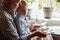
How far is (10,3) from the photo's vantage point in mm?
1592

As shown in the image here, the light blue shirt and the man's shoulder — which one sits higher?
the man's shoulder

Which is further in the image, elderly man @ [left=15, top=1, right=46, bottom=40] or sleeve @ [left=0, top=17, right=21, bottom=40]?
elderly man @ [left=15, top=1, right=46, bottom=40]

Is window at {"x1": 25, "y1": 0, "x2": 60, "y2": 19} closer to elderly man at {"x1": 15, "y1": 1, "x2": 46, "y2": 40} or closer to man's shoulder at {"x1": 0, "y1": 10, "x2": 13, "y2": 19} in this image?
elderly man at {"x1": 15, "y1": 1, "x2": 46, "y2": 40}

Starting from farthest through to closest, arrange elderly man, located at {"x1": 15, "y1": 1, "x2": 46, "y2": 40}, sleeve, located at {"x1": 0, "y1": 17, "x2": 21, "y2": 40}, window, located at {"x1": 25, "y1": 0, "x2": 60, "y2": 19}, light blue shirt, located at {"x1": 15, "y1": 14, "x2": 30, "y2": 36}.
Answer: window, located at {"x1": 25, "y1": 0, "x2": 60, "y2": 19}
light blue shirt, located at {"x1": 15, "y1": 14, "x2": 30, "y2": 36}
elderly man, located at {"x1": 15, "y1": 1, "x2": 46, "y2": 40}
sleeve, located at {"x1": 0, "y1": 17, "x2": 21, "y2": 40}

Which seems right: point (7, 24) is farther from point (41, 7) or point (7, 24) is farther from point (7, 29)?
point (41, 7)

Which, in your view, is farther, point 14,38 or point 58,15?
point 58,15

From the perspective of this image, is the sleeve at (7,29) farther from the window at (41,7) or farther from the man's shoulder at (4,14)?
the window at (41,7)

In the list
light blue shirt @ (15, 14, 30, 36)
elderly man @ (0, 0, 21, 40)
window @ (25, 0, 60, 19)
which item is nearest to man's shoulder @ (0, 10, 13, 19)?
elderly man @ (0, 0, 21, 40)

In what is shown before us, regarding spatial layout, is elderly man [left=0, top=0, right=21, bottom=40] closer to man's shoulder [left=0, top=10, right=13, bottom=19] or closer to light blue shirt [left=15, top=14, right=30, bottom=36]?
man's shoulder [left=0, top=10, right=13, bottom=19]

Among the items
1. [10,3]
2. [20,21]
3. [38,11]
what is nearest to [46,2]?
[38,11]

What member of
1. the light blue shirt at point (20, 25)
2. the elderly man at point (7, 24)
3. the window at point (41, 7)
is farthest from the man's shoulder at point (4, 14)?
the window at point (41, 7)

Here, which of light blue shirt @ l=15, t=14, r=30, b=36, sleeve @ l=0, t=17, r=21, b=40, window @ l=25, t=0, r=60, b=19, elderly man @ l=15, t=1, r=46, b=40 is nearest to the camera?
sleeve @ l=0, t=17, r=21, b=40

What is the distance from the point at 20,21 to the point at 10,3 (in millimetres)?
290

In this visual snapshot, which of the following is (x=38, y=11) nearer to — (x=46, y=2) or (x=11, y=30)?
(x=46, y=2)
